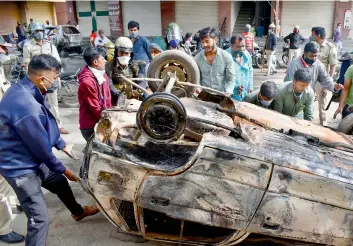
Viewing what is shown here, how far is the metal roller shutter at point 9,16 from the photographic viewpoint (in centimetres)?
2198

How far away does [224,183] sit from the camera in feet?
8.51

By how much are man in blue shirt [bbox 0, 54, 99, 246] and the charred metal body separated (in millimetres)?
392

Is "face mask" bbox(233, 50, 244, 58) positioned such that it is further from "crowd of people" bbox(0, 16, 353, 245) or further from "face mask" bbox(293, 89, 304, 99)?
"face mask" bbox(293, 89, 304, 99)

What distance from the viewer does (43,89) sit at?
117 inches

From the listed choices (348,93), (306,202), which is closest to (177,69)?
(348,93)

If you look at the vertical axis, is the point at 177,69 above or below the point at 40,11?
below

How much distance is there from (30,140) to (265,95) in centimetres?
258

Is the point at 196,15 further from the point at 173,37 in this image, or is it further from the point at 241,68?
the point at 241,68

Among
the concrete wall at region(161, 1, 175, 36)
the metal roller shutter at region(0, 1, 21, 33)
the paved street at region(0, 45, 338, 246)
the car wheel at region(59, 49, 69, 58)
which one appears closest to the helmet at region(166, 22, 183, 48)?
the paved street at region(0, 45, 338, 246)

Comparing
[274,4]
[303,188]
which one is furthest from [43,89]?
[274,4]

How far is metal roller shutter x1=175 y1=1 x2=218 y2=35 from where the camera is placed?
18.4 metres

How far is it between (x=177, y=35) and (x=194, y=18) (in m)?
11.7

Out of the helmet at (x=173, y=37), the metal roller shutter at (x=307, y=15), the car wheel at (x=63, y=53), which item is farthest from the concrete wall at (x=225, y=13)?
the helmet at (x=173, y=37)

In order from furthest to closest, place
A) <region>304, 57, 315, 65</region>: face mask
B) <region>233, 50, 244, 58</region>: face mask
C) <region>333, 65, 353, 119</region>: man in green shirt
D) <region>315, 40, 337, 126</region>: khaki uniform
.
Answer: <region>315, 40, 337, 126</region>: khaki uniform
<region>233, 50, 244, 58</region>: face mask
<region>304, 57, 315, 65</region>: face mask
<region>333, 65, 353, 119</region>: man in green shirt
